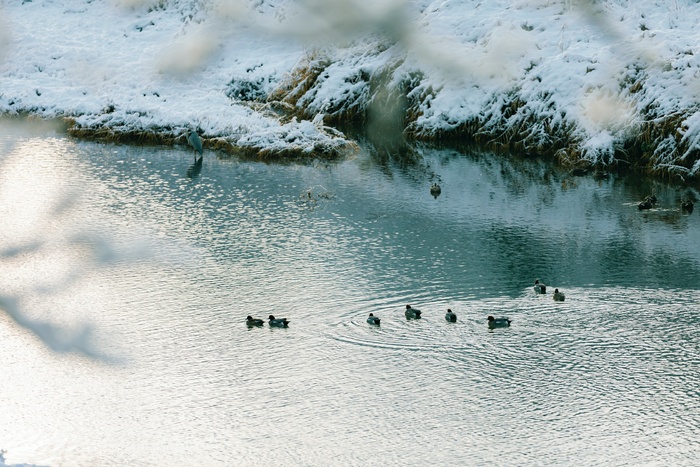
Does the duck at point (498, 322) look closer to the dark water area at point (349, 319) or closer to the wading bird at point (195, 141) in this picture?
the dark water area at point (349, 319)

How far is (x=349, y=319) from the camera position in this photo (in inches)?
1030

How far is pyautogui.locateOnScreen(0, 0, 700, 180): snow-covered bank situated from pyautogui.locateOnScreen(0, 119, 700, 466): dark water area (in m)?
4.38

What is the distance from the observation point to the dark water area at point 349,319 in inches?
806

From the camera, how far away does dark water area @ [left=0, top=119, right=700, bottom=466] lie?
2047 cm

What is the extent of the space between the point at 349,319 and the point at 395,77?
2800 centimetres

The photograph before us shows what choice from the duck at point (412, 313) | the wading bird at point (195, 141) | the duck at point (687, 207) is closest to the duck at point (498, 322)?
the duck at point (412, 313)

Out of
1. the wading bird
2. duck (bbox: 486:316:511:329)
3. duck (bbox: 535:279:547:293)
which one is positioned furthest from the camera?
the wading bird

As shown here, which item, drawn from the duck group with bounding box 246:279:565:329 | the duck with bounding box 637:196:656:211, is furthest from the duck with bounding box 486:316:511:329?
the duck with bounding box 637:196:656:211

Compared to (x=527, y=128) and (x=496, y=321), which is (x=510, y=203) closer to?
(x=527, y=128)

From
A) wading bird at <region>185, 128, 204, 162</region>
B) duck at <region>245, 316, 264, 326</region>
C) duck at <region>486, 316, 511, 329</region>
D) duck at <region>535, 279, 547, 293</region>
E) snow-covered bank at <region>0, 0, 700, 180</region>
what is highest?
snow-covered bank at <region>0, 0, 700, 180</region>

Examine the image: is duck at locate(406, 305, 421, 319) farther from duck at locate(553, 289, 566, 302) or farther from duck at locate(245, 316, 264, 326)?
duck at locate(553, 289, 566, 302)

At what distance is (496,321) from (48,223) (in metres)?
17.5

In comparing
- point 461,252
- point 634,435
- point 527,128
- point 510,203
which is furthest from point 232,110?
point 634,435

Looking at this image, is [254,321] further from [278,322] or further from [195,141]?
[195,141]
